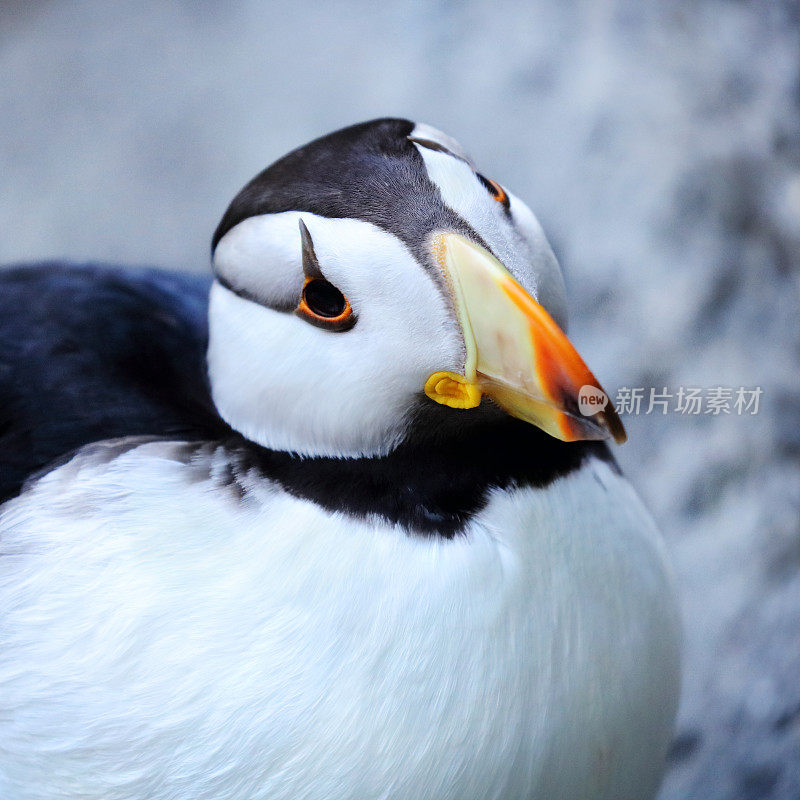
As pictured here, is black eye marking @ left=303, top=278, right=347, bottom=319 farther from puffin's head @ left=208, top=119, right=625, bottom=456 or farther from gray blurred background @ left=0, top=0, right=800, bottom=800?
gray blurred background @ left=0, top=0, right=800, bottom=800

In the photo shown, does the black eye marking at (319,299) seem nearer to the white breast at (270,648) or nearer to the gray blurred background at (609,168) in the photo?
the white breast at (270,648)

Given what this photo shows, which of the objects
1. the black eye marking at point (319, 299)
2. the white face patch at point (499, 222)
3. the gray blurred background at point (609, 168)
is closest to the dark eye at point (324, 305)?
the black eye marking at point (319, 299)

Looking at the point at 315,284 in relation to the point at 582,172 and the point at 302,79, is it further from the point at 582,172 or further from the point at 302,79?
the point at 302,79

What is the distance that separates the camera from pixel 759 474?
150cm

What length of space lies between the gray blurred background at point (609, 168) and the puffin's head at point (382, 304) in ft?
2.44

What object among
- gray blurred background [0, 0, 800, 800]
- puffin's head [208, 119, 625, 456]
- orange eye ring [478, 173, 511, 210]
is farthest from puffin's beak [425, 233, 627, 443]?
gray blurred background [0, 0, 800, 800]

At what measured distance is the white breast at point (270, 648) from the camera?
0.84 meters

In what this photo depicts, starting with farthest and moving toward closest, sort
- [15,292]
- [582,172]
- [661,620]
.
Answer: [582,172] → [15,292] → [661,620]

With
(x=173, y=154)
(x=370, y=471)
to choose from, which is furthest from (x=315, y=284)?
(x=173, y=154)

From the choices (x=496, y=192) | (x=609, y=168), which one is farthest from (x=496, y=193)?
(x=609, y=168)

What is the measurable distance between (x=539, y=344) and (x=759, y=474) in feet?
2.95

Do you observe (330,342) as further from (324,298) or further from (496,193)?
(496,193)

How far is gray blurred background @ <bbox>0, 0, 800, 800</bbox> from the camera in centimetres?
146

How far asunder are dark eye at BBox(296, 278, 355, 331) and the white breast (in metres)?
0.18
